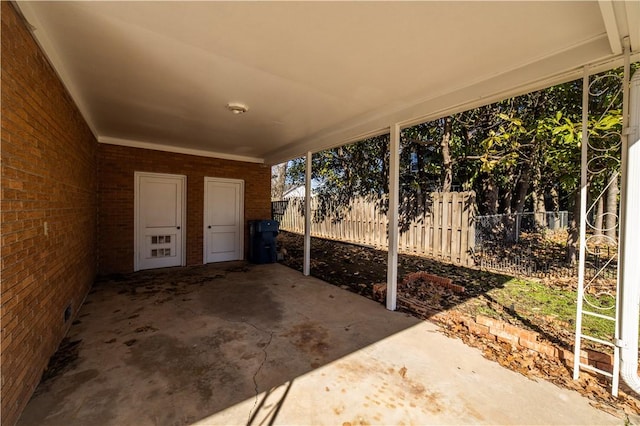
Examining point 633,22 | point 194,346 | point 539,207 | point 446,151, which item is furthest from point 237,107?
point 539,207

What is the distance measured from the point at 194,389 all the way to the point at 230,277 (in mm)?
3537

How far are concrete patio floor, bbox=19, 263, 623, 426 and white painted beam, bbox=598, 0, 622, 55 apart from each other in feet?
8.82

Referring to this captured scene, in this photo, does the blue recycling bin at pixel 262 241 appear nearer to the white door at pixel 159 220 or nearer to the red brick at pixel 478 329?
the white door at pixel 159 220

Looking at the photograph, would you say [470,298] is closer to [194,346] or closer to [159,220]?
[194,346]

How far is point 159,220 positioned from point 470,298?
6502 millimetres

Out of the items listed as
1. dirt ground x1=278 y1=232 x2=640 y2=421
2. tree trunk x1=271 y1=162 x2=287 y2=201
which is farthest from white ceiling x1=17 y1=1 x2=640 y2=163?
tree trunk x1=271 y1=162 x2=287 y2=201

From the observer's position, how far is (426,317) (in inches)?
143

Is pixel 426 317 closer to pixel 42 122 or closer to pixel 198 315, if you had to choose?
pixel 198 315

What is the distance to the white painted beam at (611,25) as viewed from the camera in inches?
67.2

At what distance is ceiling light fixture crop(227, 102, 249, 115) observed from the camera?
3671 mm

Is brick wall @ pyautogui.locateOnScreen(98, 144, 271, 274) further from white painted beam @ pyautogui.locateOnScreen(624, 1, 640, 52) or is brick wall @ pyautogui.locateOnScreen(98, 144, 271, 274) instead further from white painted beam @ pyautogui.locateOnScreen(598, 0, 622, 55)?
white painted beam @ pyautogui.locateOnScreen(624, 1, 640, 52)

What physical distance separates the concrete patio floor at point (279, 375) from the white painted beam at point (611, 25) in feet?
8.82

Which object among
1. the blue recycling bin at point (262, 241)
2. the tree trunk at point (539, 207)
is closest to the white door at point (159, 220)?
the blue recycling bin at point (262, 241)

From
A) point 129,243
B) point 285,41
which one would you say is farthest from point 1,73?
point 129,243
